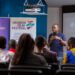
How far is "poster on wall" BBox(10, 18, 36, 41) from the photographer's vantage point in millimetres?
8945

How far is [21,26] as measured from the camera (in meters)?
9.02

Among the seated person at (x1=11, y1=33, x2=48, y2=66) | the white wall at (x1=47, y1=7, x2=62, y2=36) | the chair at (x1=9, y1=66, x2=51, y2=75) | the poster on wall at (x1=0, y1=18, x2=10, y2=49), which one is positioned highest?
the white wall at (x1=47, y1=7, x2=62, y2=36)

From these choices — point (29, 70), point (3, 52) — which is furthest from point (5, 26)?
point (29, 70)

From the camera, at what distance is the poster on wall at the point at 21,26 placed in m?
8.94

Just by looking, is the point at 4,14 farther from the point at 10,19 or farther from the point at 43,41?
the point at 43,41

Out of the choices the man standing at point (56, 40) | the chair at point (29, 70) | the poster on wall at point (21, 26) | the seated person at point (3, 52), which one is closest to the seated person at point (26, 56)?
the chair at point (29, 70)

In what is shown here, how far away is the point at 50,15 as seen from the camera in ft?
37.6

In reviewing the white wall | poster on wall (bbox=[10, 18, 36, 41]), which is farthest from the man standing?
the white wall

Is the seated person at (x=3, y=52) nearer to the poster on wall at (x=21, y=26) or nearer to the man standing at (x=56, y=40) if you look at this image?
the man standing at (x=56, y=40)

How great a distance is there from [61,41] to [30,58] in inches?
122

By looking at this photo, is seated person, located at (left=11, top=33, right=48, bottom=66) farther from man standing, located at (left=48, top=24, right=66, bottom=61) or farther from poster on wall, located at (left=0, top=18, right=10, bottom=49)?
poster on wall, located at (left=0, top=18, right=10, bottom=49)

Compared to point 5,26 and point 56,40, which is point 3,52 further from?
point 5,26

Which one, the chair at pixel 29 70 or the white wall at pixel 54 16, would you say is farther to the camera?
the white wall at pixel 54 16

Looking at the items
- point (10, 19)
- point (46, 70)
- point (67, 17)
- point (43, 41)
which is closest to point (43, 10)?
point (10, 19)
